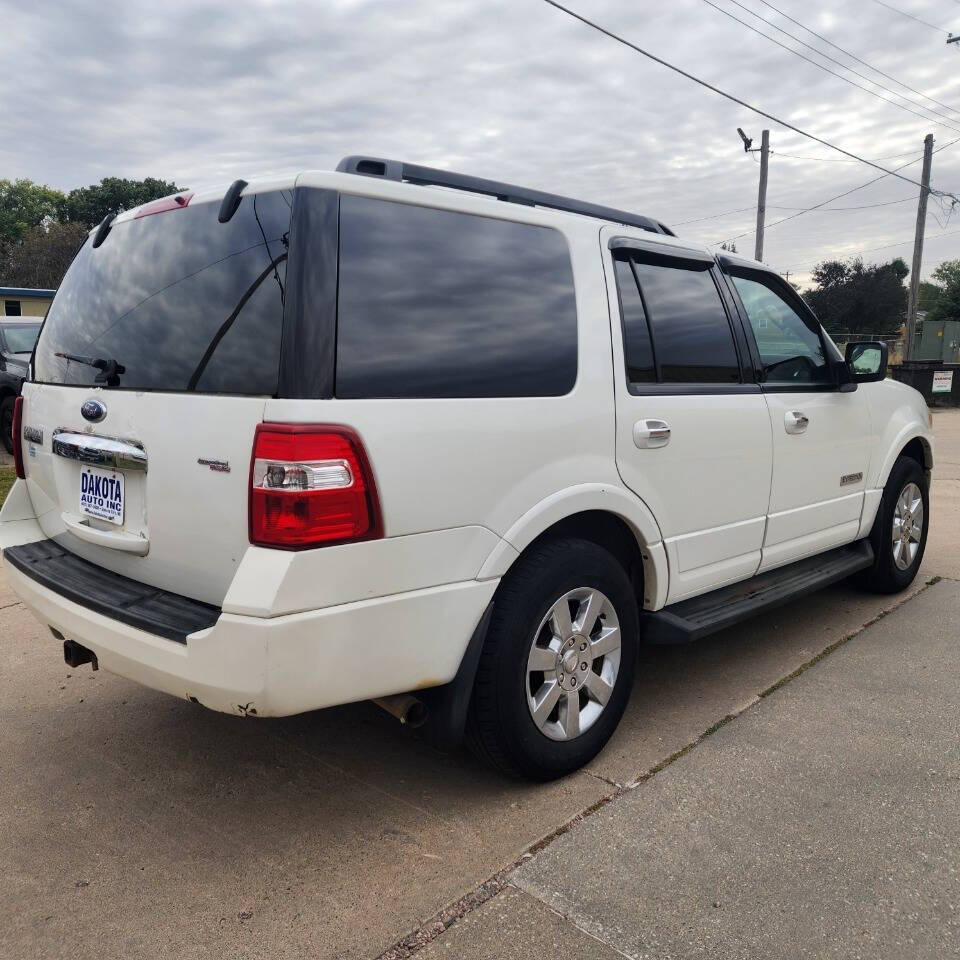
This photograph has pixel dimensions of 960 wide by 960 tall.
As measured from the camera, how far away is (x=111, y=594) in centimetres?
263

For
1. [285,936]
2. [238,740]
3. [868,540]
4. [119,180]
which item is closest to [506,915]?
[285,936]

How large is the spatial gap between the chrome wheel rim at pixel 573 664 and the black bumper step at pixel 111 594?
3.40 ft

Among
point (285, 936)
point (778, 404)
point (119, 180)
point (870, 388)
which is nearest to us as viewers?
point (285, 936)

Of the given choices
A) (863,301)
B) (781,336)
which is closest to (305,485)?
(781,336)

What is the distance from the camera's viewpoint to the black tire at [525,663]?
2592mm

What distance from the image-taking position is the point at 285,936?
2.15 metres

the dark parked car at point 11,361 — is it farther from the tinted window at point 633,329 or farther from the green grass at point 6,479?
the tinted window at point 633,329

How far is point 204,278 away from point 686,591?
2.13 metres

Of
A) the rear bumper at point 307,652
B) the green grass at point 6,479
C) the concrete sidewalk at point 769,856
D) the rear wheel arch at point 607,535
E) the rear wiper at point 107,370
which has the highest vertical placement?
the rear wiper at point 107,370

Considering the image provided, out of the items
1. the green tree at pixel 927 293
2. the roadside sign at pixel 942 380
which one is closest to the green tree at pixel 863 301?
the green tree at pixel 927 293

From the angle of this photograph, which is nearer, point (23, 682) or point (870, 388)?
point (23, 682)

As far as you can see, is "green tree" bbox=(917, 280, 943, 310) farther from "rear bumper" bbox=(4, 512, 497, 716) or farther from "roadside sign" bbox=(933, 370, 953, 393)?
"rear bumper" bbox=(4, 512, 497, 716)

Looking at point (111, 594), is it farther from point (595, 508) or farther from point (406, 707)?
point (595, 508)

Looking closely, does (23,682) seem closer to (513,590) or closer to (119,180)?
(513,590)
